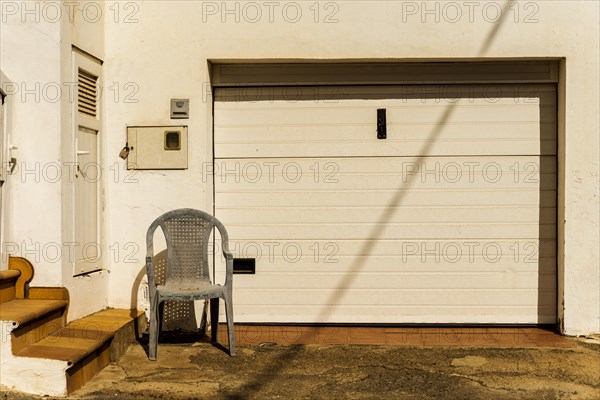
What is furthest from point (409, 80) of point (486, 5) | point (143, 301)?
point (143, 301)

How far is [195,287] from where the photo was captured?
19.4 ft

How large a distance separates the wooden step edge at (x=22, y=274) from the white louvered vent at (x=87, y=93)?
1.35 m

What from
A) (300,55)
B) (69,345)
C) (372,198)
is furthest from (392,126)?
(69,345)

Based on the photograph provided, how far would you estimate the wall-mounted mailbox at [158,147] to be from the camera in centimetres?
673

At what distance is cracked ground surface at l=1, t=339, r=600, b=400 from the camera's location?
5.11 meters

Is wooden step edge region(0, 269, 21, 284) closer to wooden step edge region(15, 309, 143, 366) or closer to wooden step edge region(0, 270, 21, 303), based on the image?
wooden step edge region(0, 270, 21, 303)

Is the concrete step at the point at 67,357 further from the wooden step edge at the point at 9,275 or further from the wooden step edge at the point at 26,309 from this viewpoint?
the wooden step edge at the point at 9,275

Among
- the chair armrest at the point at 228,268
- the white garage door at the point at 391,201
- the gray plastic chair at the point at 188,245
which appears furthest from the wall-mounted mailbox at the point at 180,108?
the chair armrest at the point at 228,268

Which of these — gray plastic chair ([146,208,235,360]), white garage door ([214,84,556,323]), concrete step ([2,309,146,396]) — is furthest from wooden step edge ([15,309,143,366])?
white garage door ([214,84,556,323])

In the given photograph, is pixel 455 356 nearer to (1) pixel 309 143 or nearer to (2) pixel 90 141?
(1) pixel 309 143

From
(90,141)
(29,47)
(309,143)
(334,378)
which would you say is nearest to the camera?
(334,378)

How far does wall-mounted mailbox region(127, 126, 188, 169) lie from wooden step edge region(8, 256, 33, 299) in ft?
4.52

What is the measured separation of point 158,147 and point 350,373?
2674 millimetres

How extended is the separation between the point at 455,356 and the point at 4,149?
3.87 m
